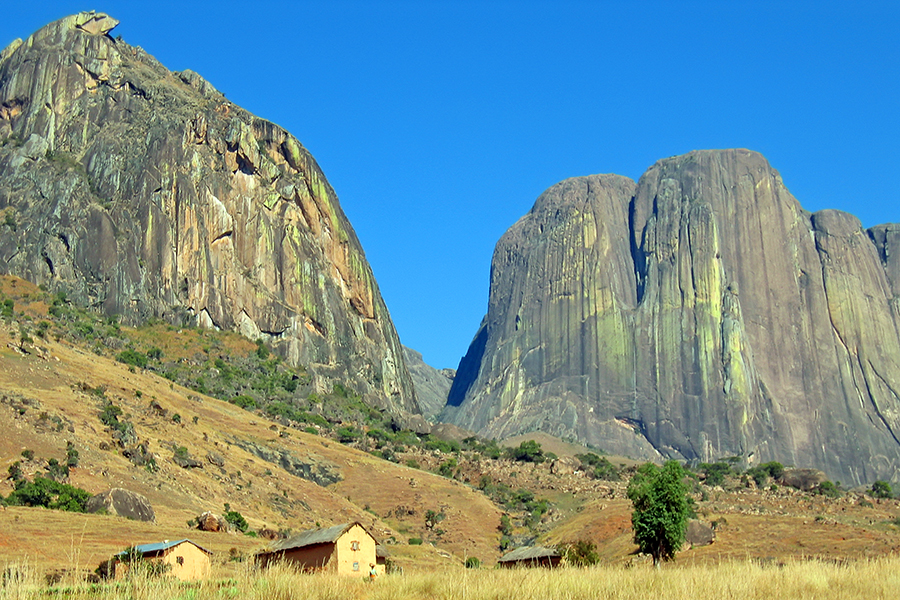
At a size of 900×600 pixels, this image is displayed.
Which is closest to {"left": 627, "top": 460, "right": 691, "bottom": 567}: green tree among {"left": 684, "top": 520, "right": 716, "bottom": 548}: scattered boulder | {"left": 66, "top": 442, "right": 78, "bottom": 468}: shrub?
{"left": 684, "top": 520, "right": 716, "bottom": 548}: scattered boulder

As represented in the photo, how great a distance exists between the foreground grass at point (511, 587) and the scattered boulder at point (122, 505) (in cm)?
3557

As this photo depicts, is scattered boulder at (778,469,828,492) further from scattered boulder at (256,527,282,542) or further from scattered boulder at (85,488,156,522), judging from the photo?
scattered boulder at (85,488,156,522)

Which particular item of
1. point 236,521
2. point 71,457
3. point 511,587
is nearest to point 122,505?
point 236,521

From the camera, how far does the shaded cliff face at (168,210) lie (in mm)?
124312

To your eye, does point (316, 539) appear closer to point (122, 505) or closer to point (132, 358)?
point (122, 505)

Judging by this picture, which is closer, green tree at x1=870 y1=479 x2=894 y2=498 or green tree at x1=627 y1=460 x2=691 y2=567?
green tree at x1=627 y1=460 x2=691 y2=567

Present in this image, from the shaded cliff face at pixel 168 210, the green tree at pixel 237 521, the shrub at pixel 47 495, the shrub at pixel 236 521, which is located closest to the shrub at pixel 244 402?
the shaded cliff face at pixel 168 210

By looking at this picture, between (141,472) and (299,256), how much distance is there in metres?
78.5

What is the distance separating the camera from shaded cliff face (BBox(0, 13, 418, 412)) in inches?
4894

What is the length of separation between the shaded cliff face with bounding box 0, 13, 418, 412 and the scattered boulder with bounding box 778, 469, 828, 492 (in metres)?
53.1

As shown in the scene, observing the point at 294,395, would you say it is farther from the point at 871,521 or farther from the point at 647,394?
the point at 647,394

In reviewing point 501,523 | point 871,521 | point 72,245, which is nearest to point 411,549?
point 501,523

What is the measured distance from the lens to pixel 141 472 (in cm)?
6100

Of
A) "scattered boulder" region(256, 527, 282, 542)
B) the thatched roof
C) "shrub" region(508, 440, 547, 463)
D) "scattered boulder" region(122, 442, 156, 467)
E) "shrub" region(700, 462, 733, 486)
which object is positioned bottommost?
the thatched roof
